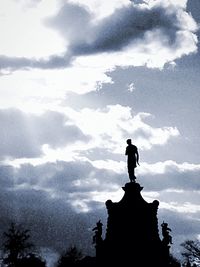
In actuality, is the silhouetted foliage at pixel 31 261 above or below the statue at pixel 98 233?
below

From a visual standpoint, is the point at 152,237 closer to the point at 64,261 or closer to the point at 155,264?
the point at 155,264

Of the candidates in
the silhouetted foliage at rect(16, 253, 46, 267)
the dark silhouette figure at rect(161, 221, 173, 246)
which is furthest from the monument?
the silhouetted foliage at rect(16, 253, 46, 267)

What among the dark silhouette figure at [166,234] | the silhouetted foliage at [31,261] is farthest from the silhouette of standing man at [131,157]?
the silhouetted foliage at [31,261]

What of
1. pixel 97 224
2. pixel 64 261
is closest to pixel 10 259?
pixel 64 261

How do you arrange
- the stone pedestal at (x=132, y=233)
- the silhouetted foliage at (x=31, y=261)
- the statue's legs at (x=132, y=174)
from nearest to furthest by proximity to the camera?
the stone pedestal at (x=132, y=233) → the statue's legs at (x=132, y=174) → the silhouetted foliage at (x=31, y=261)

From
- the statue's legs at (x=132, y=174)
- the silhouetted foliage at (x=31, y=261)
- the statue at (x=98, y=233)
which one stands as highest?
the statue's legs at (x=132, y=174)

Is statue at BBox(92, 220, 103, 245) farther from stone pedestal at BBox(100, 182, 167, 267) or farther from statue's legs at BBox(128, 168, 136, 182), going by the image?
statue's legs at BBox(128, 168, 136, 182)

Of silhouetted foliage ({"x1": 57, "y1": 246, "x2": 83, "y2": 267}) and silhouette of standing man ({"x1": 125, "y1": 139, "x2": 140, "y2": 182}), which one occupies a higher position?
silhouette of standing man ({"x1": 125, "y1": 139, "x2": 140, "y2": 182})

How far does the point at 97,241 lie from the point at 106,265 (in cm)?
146

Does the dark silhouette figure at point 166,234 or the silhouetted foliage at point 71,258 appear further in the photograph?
the silhouetted foliage at point 71,258

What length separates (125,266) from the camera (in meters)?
17.7

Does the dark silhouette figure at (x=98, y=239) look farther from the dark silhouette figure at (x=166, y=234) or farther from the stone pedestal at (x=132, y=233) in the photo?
the dark silhouette figure at (x=166, y=234)

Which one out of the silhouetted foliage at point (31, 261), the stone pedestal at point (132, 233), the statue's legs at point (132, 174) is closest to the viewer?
the stone pedestal at point (132, 233)

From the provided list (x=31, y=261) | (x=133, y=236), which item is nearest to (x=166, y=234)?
(x=133, y=236)
